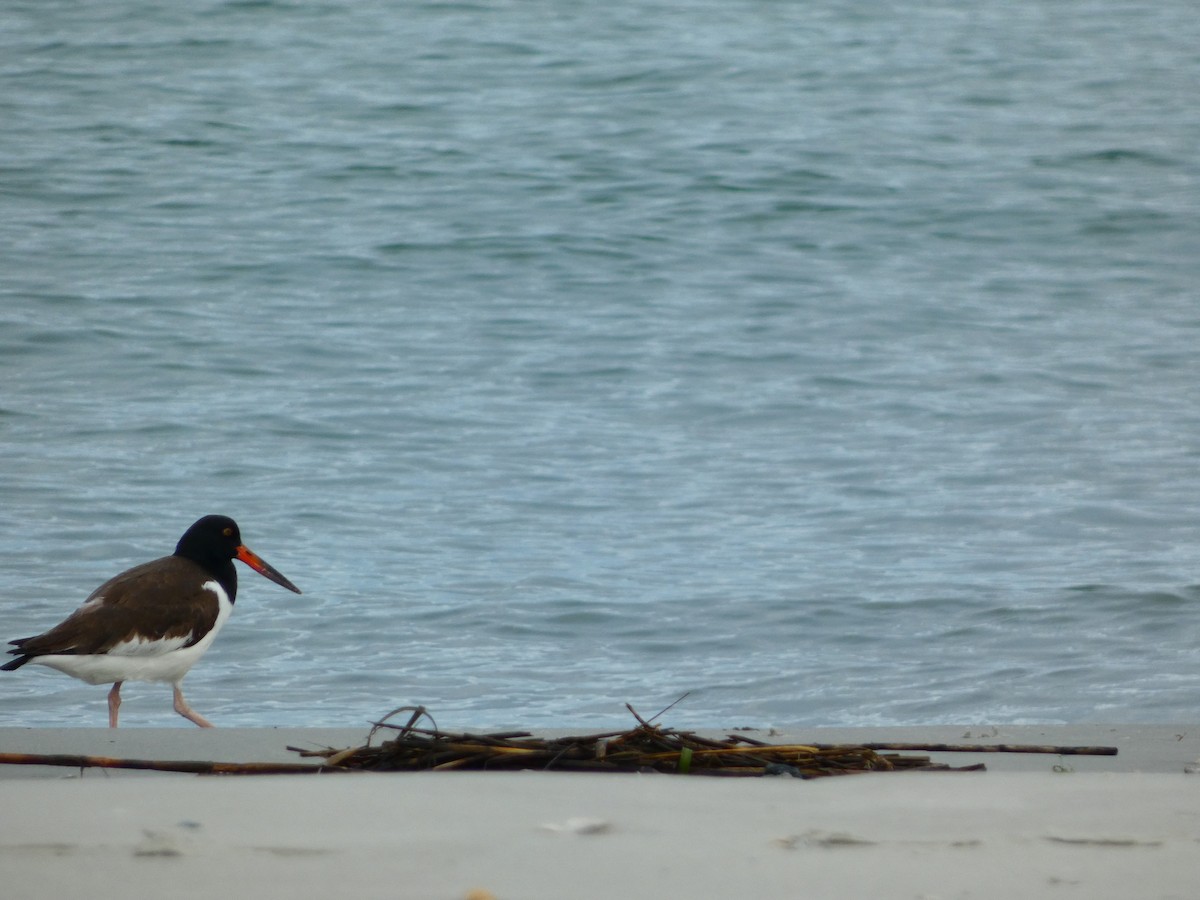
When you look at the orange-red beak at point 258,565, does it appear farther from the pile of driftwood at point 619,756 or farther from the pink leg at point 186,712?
the pile of driftwood at point 619,756

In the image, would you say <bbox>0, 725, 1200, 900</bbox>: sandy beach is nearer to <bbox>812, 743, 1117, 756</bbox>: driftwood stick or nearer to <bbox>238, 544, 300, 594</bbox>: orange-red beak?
<bbox>812, 743, 1117, 756</bbox>: driftwood stick

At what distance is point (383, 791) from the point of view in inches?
113

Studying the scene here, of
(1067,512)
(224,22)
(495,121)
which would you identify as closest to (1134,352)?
(1067,512)

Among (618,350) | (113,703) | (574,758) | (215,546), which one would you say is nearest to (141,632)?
(113,703)

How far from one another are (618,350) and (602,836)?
839 cm

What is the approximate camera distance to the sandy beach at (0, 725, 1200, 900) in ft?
7.90

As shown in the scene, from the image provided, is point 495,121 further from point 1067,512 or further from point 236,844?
point 236,844

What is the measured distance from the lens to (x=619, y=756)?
3248 millimetres

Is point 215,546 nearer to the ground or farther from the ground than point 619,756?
nearer to the ground

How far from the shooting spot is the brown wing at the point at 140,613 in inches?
188

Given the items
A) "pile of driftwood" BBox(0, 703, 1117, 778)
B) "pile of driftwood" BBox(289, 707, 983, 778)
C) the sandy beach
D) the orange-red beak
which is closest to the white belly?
the orange-red beak

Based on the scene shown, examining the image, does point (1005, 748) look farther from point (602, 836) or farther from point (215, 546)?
point (215, 546)

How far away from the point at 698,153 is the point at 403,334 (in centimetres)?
529

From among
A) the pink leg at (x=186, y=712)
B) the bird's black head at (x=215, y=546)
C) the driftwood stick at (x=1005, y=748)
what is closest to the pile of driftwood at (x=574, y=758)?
the driftwood stick at (x=1005, y=748)
